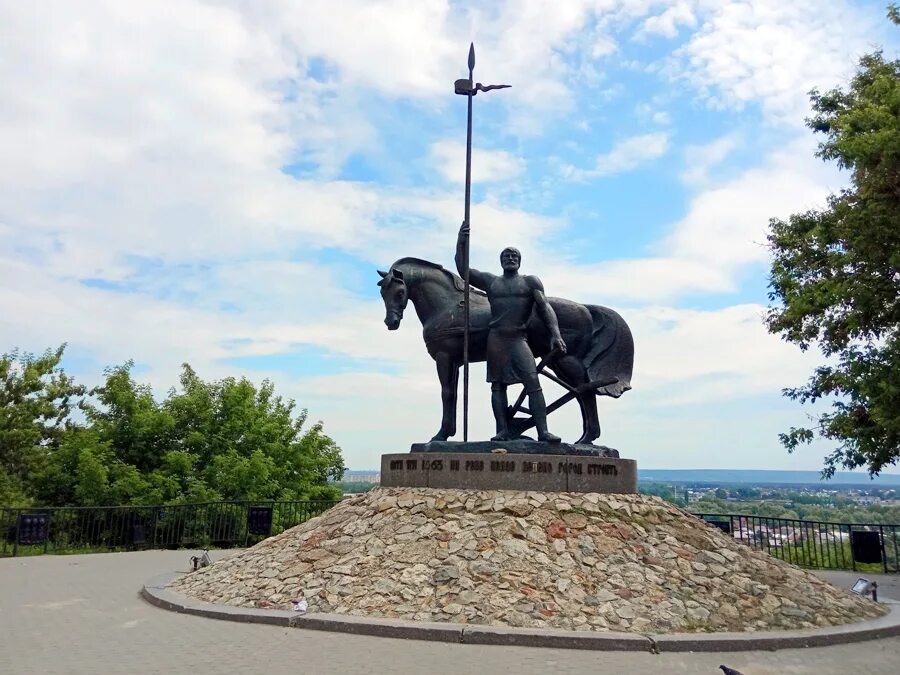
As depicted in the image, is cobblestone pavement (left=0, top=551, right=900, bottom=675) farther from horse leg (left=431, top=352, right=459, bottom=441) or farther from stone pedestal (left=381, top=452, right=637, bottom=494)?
horse leg (left=431, top=352, right=459, bottom=441)

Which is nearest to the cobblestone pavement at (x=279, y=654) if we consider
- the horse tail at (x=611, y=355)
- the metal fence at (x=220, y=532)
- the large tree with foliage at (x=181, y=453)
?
the horse tail at (x=611, y=355)

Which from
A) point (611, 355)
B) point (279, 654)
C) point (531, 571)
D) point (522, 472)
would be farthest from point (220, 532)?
point (279, 654)

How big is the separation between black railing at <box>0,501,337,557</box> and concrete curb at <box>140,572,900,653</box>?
10371 mm

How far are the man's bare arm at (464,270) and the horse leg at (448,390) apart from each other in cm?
127

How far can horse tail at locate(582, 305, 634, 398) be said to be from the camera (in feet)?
38.5

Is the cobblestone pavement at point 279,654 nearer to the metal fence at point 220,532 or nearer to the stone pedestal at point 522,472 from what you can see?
the stone pedestal at point 522,472

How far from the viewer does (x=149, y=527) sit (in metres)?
20.1

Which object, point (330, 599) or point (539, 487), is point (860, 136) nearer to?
point (539, 487)

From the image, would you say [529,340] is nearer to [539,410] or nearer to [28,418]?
[539,410]

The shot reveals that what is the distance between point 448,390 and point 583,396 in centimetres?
220

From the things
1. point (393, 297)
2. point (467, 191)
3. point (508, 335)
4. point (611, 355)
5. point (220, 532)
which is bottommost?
point (220, 532)

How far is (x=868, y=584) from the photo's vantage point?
10273mm

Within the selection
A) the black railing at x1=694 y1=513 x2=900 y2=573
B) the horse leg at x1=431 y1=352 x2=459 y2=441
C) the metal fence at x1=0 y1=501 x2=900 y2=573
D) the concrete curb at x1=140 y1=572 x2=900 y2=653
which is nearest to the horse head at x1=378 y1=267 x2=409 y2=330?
the horse leg at x1=431 y1=352 x2=459 y2=441

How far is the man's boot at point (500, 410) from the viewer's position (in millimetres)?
11438
